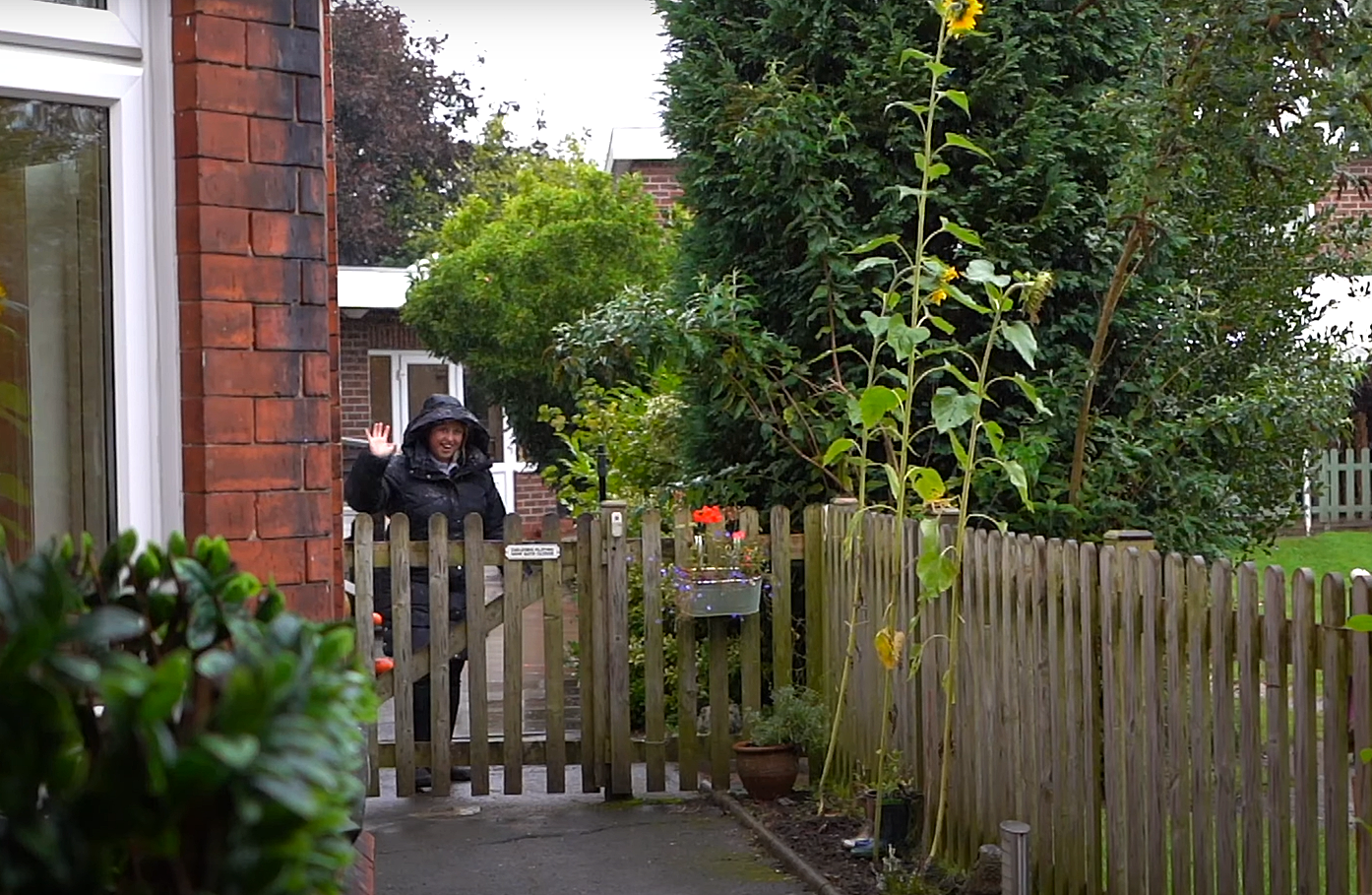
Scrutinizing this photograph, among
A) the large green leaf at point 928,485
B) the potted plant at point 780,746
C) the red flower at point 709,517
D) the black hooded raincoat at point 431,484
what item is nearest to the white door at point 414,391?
the black hooded raincoat at point 431,484

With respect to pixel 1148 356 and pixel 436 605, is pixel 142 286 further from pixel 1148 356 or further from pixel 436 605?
pixel 1148 356

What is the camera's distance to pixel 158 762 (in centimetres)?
123

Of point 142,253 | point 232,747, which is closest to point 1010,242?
point 142,253

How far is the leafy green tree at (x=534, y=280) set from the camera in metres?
17.0

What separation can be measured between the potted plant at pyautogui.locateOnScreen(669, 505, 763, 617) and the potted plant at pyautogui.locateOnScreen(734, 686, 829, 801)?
19.2 inches

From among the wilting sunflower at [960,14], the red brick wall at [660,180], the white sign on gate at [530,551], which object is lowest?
the white sign on gate at [530,551]

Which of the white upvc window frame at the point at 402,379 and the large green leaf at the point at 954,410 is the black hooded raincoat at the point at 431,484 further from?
the white upvc window frame at the point at 402,379

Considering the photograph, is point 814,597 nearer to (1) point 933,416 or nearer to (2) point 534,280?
(1) point 933,416

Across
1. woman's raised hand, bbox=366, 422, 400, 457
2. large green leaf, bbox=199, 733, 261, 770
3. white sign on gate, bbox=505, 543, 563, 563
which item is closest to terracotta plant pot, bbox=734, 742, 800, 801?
white sign on gate, bbox=505, 543, 563, 563

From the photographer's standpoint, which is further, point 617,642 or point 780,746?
point 617,642

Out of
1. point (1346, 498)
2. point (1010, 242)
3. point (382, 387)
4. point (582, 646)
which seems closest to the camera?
point (582, 646)

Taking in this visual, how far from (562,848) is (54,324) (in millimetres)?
3580

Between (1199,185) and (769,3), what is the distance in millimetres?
2256

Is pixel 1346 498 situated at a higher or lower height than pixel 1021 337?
lower
